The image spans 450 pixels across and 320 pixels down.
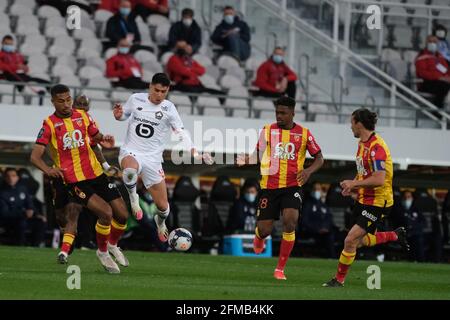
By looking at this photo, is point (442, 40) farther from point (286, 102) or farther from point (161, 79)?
point (161, 79)

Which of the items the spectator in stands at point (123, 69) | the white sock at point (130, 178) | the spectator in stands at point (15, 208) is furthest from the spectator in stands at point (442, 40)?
the white sock at point (130, 178)

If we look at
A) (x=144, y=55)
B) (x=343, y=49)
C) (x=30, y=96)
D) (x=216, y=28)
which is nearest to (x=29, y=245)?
(x=30, y=96)

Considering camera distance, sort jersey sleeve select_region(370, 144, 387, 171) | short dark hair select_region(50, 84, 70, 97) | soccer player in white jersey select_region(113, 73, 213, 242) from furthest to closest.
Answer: soccer player in white jersey select_region(113, 73, 213, 242) → short dark hair select_region(50, 84, 70, 97) → jersey sleeve select_region(370, 144, 387, 171)

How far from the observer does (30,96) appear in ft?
81.7

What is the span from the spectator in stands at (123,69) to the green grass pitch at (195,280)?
5.61 metres

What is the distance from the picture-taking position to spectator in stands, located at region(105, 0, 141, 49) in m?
28.0

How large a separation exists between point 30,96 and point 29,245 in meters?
2.93

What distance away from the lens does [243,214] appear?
26.2 metres

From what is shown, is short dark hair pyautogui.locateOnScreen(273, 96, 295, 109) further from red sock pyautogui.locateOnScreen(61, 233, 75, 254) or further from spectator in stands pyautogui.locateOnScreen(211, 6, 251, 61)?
spectator in stands pyautogui.locateOnScreen(211, 6, 251, 61)

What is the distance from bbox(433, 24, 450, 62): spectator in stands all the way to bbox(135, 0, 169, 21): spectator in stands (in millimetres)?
6451

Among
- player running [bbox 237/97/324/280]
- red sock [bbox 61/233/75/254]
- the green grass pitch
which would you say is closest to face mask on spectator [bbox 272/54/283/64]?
the green grass pitch

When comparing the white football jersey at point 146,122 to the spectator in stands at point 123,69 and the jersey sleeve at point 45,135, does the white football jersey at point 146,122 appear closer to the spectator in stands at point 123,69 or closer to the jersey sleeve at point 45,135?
the jersey sleeve at point 45,135

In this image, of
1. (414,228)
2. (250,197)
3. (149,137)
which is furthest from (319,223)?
(149,137)

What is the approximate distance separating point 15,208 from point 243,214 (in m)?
4.54
